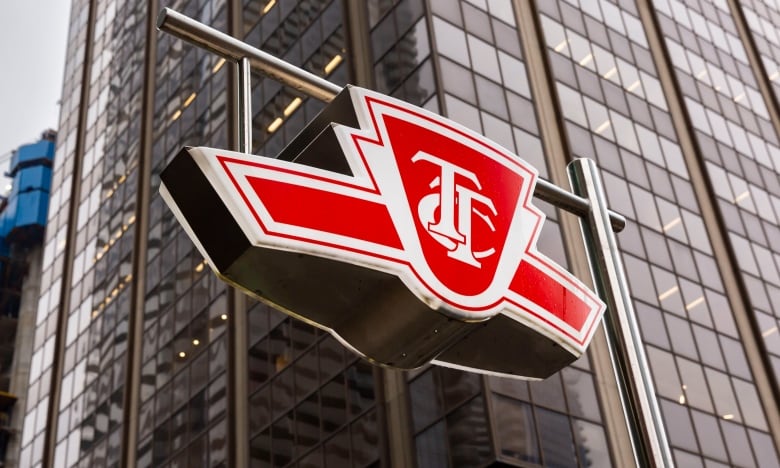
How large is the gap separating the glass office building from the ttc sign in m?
19.2

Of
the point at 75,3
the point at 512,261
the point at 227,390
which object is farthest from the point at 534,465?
the point at 75,3

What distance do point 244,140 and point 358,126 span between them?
69 cm

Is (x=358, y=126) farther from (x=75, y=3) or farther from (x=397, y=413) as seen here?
(x=75, y=3)

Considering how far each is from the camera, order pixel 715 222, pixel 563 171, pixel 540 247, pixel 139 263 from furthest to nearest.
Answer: pixel 139 263 < pixel 715 222 < pixel 563 171 < pixel 540 247

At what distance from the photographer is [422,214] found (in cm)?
523

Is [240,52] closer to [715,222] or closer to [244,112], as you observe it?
[244,112]

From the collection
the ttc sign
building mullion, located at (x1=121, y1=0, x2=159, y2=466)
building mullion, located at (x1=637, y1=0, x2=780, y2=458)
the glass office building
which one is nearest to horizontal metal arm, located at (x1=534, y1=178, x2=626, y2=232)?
the ttc sign

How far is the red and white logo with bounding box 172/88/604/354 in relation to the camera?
15.2 ft

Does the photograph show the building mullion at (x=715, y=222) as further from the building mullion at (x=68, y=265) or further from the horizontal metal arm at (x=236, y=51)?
the horizontal metal arm at (x=236, y=51)

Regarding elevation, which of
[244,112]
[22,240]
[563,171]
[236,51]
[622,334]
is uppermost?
[22,240]

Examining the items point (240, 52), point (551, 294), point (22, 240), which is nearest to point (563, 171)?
point (551, 294)

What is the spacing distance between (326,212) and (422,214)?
2.02ft

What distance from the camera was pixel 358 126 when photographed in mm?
5367

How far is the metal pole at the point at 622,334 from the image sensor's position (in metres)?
5.48
